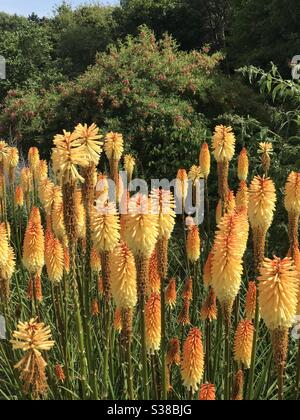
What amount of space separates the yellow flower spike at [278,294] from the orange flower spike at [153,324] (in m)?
0.80

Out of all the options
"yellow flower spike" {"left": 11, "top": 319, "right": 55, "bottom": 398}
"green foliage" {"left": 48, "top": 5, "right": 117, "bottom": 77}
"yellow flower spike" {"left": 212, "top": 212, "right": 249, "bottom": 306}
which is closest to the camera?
"yellow flower spike" {"left": 11, "top": 319, "right": 55, "bottom": 398}

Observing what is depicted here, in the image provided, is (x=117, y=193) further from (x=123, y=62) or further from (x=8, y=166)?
(x=123, y=62)

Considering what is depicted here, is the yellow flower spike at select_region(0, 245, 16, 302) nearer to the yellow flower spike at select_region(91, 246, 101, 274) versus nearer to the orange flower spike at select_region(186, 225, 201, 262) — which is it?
the yellow flower spike at select_region(91, 246, 101, 274)

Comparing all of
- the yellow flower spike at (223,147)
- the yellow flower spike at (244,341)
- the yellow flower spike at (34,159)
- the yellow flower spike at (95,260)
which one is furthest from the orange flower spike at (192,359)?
the yellow flower spike at (34,159)

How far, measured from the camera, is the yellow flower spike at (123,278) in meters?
2.62

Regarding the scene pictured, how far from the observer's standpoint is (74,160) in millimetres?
2730

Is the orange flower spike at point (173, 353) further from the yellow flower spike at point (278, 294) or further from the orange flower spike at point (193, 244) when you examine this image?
the yellow flower spike at point (278, 294)

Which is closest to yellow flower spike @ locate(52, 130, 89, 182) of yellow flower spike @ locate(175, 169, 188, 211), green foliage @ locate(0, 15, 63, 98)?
yellow flower spike @ locate(175, 169, 188, 211)

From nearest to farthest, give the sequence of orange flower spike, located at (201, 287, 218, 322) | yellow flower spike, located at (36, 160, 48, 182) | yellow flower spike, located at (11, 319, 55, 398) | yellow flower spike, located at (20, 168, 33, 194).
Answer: yellow flower spike, located at (11, 319, 55, 398) → orange flower spike, located at (201, 287, 218, 322) → yellow flower spike, located at (36, 160, 48, 182) → yellow flower spike, located at (20, 168, 33, 194)

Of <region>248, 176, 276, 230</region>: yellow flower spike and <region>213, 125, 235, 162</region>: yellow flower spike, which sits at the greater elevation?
<region>213, 125, 235, 162</region>: yellow flower spike

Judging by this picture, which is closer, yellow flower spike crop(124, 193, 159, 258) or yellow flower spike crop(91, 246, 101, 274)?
yellow flower spike crop(124, 193, 159, 258)

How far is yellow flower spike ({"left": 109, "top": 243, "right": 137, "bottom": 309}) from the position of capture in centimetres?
262

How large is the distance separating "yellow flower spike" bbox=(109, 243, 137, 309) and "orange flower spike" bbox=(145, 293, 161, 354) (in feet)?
1.60

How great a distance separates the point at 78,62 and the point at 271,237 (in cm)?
1869
